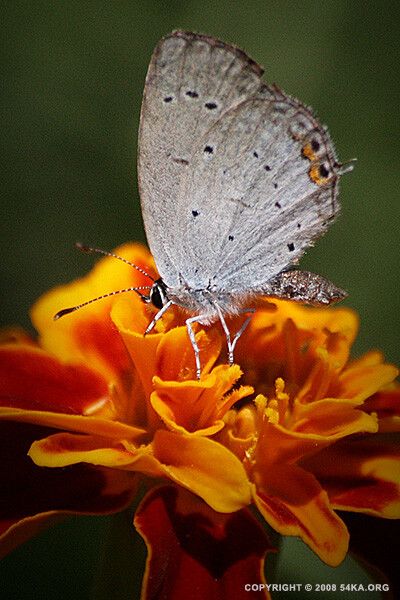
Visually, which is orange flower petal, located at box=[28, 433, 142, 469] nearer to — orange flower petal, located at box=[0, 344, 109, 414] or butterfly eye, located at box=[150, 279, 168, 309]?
orange flower petal, located at box=[0, 344, 109, 414]

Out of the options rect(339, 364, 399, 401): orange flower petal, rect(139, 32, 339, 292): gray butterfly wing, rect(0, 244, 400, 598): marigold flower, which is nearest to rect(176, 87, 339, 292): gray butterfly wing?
rect(139, 32, 339, 292): gray butterfly wing

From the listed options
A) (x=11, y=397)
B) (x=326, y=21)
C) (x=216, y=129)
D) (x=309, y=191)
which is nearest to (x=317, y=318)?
(x=309, y=191)

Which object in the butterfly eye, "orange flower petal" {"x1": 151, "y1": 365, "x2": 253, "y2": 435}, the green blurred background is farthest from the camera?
the green blurred background

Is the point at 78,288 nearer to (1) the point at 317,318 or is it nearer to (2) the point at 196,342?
(2) the point at 196,342

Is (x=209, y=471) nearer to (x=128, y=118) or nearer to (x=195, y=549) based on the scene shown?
(x=195, y=549)

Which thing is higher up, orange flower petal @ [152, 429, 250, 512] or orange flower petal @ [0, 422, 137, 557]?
orange flower petal @ [152, 429, 250, 512]

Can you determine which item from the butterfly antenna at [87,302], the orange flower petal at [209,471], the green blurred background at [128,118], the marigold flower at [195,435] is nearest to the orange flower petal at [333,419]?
the marigold flower at [195,435]

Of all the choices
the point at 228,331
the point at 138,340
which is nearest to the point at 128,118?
the point at 228,331
